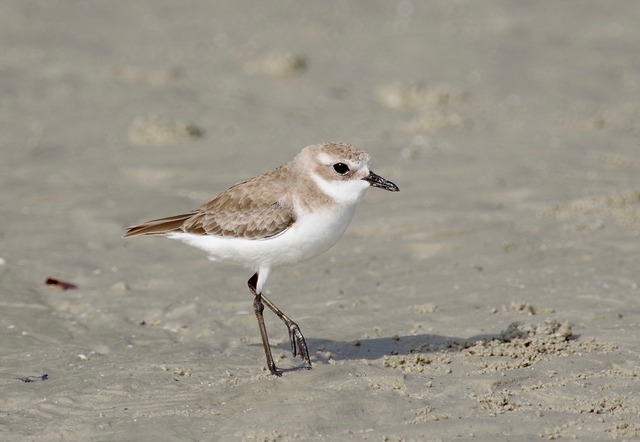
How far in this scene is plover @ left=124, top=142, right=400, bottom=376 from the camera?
22.8 ft

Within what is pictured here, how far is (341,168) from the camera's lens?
23.2ft

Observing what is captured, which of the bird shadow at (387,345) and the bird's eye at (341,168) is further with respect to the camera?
the bird shadow at (387,345)

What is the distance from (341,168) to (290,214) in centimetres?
48

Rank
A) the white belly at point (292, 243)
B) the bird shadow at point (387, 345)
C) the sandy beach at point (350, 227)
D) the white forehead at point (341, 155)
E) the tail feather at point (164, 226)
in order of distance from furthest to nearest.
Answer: the tail feather at point (164, 226)
the bird shadow at point (387, 345)
the white forehead at point (341, 155)
the white belly at point (292, 243)
the sandy beach at point (350, 227)

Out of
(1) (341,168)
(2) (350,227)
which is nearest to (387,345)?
(1) (341,168)

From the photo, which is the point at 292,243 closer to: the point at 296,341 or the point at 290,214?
the point at 290,214

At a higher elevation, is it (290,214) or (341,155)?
(341,155)

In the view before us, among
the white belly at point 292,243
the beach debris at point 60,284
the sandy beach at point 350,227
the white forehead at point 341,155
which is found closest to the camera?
the sandy beach at point 350,227

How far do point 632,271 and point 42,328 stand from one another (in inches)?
199

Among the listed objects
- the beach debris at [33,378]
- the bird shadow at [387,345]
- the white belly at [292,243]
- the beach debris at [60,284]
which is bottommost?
the beach debris at [33,378]

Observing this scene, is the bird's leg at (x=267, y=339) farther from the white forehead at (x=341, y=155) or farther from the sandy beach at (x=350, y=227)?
the white forehead at (x=341, y=155)

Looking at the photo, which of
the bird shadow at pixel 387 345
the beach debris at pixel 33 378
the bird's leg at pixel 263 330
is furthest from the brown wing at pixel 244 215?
the beach debris at pixel 33 378

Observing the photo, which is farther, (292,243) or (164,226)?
(164,226)

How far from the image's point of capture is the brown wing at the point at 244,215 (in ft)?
23.2
